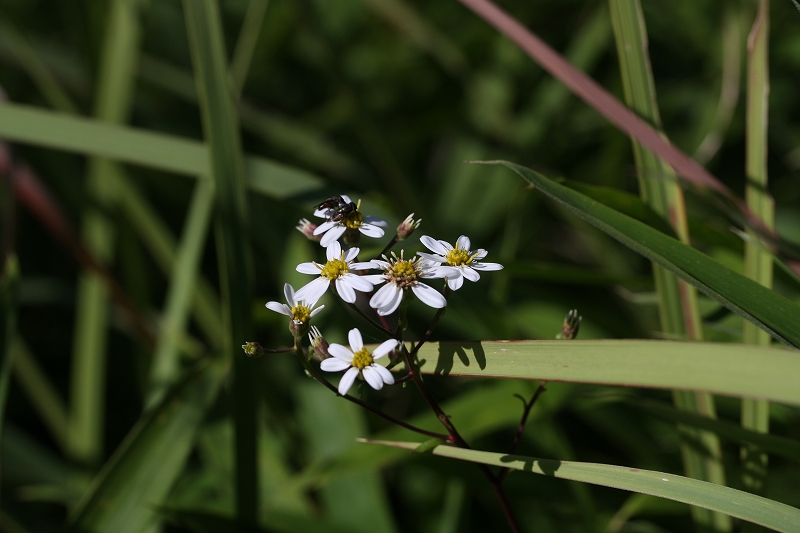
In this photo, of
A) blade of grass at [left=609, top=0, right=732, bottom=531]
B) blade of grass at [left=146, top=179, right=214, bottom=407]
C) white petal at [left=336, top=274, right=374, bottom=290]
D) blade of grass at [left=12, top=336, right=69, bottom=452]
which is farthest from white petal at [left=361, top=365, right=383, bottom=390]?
blade of grass at [left=12, top=336, right=69, bottom=452]

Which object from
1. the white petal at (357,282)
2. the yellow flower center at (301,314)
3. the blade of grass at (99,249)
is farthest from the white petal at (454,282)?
the blade of grass at (99,249)

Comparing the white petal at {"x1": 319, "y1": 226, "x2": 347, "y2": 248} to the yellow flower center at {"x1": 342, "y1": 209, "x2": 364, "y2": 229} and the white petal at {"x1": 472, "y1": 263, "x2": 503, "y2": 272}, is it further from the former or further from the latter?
the white petal at {"x1": 472, "y1": 263, "x2": 503, "y2": 272}

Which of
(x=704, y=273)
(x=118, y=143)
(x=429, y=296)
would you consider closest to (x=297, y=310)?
(x=429, y=296)

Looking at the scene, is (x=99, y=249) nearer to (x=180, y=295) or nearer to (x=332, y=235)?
(x=180, y=295)

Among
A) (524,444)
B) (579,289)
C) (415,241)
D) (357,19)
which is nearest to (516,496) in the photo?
(524,444)

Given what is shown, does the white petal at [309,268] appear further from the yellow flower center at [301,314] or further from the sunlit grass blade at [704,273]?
the sunlit grass blade at [704,273]

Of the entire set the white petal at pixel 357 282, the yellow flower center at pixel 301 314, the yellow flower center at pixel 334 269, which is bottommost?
the yellow flower center at pixel 301 314
